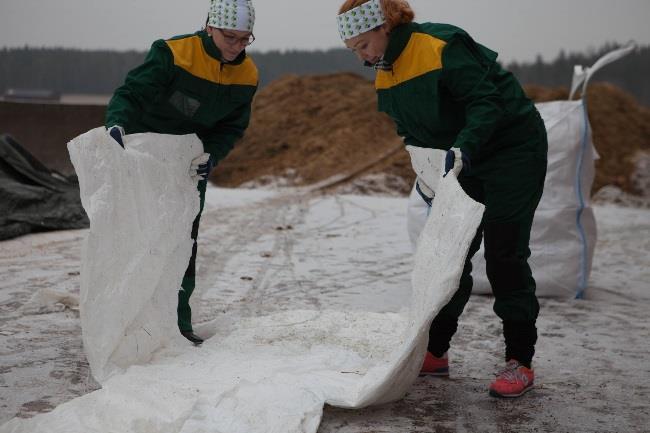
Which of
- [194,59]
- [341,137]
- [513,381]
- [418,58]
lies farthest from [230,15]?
[341,137]

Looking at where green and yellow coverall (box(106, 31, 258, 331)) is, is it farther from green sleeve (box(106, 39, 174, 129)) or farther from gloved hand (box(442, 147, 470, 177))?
gloved hand (box(442, 147, 470, 177))

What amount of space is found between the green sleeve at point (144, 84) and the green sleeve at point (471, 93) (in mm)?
978

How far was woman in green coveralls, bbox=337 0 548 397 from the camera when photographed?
7.07 feet

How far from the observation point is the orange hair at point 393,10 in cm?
221

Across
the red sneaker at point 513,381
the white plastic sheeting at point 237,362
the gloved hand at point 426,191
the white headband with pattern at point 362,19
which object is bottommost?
the red sneaker at point 513,381

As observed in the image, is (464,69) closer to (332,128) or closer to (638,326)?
(638,326)

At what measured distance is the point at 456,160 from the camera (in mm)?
2123

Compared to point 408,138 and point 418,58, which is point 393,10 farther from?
point 408,138

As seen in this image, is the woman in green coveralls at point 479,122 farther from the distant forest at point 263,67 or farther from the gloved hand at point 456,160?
the distant forest at point 263,67

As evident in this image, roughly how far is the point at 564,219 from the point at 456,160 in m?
1.86

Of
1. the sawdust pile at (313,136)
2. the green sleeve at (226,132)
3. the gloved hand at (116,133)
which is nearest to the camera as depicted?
the gloved hand at (116,133)

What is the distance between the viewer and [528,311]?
229 cm

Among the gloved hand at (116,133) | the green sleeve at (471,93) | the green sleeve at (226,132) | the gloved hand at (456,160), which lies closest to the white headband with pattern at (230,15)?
the green sleeve at (226,132)

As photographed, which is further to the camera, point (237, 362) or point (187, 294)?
point (187, 294)
